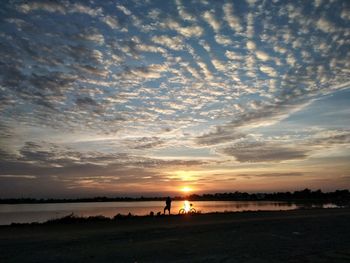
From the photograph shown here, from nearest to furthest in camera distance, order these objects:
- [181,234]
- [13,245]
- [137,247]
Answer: [137,247] → [13,245] → [181,234]

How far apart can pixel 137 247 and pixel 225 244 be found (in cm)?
393

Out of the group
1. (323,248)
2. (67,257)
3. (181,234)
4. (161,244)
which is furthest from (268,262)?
(181,234)

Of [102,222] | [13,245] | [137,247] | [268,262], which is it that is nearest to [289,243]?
[268,262]

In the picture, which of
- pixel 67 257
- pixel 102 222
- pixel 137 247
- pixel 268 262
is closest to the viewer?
pixel 268 262

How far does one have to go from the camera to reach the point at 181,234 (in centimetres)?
2128

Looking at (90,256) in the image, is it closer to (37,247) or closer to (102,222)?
(37,247)

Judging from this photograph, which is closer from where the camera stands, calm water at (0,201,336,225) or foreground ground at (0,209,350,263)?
foreground ground at (0,209,350,263)

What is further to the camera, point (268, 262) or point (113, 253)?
point (113, 253)

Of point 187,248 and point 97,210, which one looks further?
point 97,210

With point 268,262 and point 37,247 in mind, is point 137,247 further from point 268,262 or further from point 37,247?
point 268,262

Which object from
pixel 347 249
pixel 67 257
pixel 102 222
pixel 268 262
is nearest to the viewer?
pixel 268 262

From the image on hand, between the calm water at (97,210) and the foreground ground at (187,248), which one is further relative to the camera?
the calm water at (97,210)

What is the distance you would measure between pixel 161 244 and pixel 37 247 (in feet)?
18.1

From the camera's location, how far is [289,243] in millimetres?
17422
